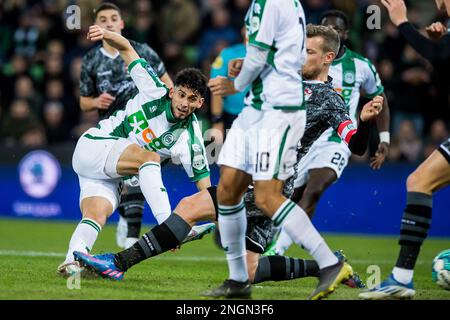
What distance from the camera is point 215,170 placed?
12.5 m

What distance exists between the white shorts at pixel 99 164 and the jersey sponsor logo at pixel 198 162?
559 mm

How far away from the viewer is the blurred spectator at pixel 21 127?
615 inches

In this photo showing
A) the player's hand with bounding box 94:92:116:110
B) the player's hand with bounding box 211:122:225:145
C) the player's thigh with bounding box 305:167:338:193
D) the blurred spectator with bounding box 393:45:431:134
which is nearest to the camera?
the player's thigh with bounding box 305:167:338:193

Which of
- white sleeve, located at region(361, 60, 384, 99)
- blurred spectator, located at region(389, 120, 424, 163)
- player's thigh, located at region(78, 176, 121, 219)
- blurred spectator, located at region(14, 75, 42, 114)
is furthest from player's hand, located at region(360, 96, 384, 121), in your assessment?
blurred spectator, located at region(14, 75, 42, 114)

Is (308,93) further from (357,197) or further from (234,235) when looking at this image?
(357,197)

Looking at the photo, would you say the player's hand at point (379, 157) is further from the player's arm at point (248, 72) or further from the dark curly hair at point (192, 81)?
the player's arm at point (248, 72)

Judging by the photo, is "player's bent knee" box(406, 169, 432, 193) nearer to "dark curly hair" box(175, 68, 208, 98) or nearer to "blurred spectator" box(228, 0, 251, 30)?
"dark curly hair" box(175, 68, 208, 98)

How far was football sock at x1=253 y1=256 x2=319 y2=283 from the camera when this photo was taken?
7.18m

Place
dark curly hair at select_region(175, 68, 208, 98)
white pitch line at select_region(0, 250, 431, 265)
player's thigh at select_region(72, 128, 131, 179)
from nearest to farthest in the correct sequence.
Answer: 1. dark curly hair at select_region(175, 68, 208, 98)
2. player's thigh at select_region(72, 128, 131, 179)
3. white pitch line at select_region(0, 250, 431, 265)

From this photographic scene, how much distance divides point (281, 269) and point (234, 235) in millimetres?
1053

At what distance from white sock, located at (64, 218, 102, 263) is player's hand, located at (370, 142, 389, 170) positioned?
9.58 ft

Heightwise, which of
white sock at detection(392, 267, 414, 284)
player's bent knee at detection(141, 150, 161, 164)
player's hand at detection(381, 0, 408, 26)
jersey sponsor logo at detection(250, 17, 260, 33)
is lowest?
white sock at detection(392, 267, 414, 284)

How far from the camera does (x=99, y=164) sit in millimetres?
7727
